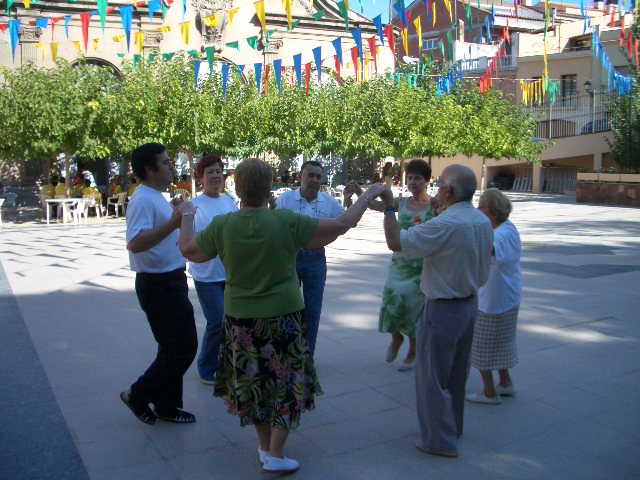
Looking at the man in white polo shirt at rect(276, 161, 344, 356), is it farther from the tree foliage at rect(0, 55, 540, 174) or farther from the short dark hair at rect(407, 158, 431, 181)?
the tree foliage at rect(0, 55, 540, 174)

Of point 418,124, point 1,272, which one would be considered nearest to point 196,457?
point 1,272

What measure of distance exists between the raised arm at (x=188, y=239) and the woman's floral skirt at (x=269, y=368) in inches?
13.8

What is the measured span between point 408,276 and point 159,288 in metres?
1.97

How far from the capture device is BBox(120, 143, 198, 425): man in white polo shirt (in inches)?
159

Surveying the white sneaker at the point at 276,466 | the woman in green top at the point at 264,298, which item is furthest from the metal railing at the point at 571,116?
the white sneaker at the point at 276,466

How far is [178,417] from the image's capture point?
4363 millimetres

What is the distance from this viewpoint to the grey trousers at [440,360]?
379cm

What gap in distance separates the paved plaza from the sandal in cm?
5

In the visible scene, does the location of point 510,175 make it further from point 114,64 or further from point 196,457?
point 196,457

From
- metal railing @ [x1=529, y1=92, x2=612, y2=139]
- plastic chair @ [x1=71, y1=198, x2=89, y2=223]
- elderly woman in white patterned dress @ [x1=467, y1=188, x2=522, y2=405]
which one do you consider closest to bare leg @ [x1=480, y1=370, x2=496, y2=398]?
elderly woman in white patterned dress @ [x1=467, y1=188, x2=522, y2=405]

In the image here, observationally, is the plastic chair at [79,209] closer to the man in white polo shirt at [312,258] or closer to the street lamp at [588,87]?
the man in white polo shirt at [312,258]

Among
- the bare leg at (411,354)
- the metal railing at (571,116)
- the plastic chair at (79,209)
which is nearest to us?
the bare leg at (411,354)

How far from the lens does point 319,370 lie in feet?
17.9

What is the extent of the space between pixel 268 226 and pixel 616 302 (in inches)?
222
